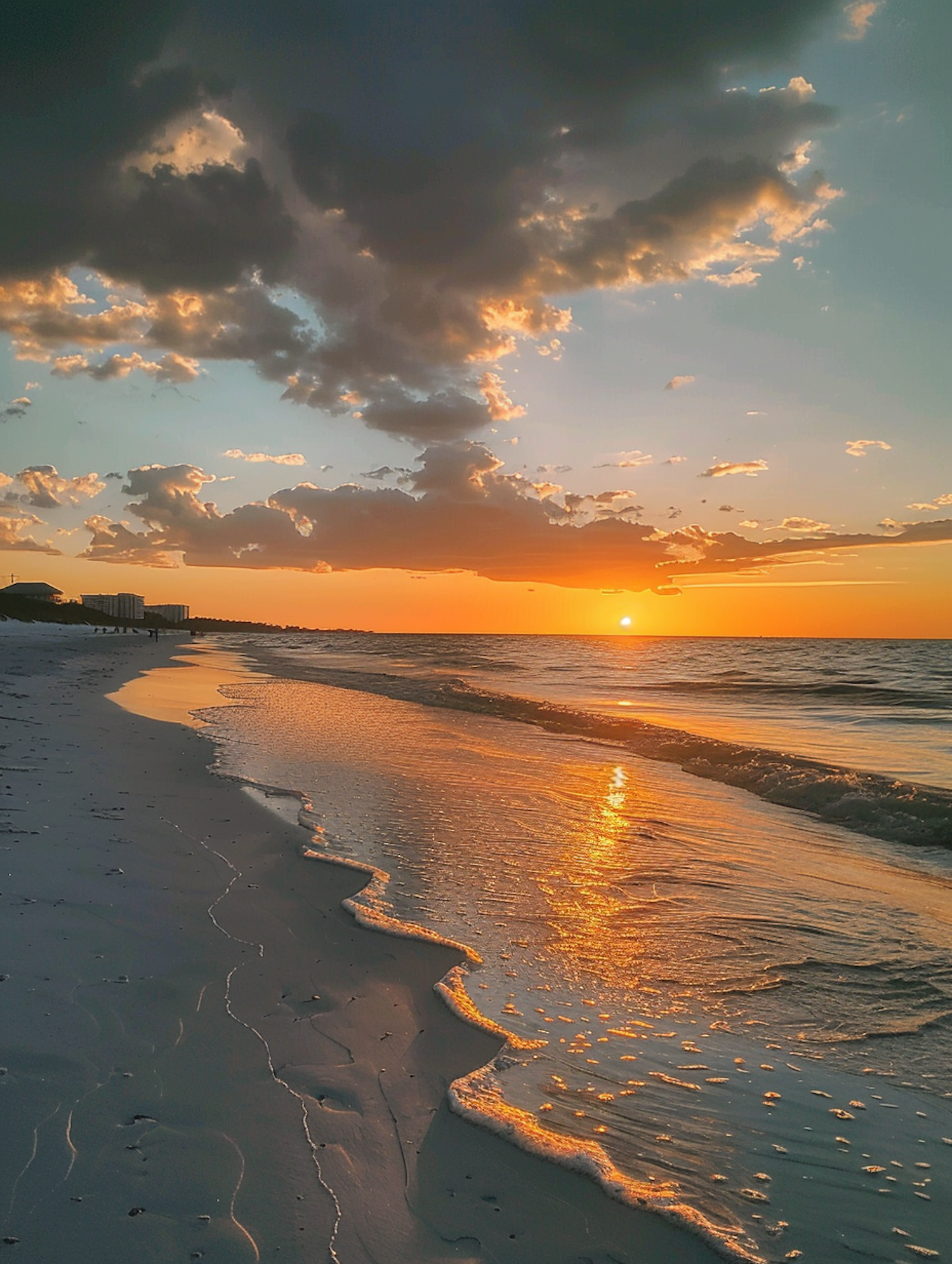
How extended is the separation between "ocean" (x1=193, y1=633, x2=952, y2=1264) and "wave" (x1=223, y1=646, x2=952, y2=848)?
0.07 m

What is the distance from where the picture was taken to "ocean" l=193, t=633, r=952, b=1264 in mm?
3381

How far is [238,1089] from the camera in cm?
360

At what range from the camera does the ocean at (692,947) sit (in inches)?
133

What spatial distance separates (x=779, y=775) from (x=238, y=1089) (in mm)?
12663

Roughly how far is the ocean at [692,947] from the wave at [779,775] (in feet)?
0.23

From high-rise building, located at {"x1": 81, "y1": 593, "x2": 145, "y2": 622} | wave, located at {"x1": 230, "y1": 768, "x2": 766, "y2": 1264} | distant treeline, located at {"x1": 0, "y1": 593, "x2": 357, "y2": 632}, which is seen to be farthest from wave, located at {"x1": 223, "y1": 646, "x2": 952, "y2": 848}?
high-rise building, located at {"x1": 81, "y1": 593, "x2": 145, "y2": 622}

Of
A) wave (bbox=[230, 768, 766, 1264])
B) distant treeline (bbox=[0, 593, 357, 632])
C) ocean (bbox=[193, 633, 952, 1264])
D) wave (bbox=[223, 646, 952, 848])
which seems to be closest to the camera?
wave (bbox=[230, 768, 766, 1264])

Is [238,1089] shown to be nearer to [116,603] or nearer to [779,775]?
[779,775]

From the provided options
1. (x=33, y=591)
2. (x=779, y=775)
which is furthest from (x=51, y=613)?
(x=779, y=775)

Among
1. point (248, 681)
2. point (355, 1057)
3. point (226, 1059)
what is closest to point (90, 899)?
point (226, 1059)

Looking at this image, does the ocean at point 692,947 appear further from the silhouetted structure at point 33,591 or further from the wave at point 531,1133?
the silhouetted structure at point 33,591

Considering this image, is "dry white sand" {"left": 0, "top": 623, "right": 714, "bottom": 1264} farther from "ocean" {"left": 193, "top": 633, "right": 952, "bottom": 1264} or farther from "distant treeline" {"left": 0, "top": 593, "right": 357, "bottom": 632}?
"distant treeline" {"left": 0, "top": 593, "right": 357, "bottom": 632}

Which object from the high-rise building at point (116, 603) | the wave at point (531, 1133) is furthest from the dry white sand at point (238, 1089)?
the high-rise building at point (116, 603)

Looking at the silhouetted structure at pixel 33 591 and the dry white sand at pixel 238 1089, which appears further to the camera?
the silhouetted structure at pixel 33 591
